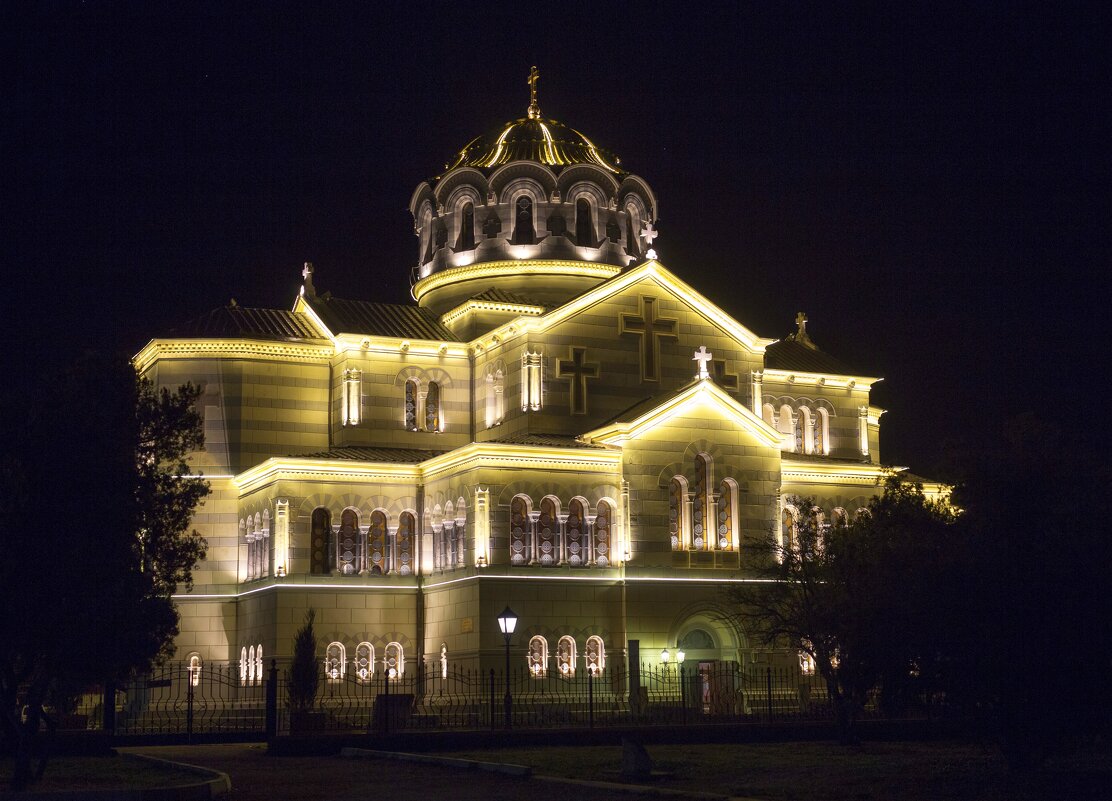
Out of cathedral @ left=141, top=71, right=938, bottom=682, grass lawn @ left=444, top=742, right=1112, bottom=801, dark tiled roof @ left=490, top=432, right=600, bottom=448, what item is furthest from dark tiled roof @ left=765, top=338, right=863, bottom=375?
grass lawn @ left=444, top=742, right=1112, bottom=801

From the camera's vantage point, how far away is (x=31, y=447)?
23.4 m

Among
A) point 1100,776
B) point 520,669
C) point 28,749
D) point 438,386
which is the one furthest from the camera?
point 438,386

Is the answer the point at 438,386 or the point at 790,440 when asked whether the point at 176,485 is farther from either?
the point at 790,440

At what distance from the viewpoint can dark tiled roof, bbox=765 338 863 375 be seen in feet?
177

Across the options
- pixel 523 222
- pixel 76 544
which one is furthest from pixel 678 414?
pixel 76 544

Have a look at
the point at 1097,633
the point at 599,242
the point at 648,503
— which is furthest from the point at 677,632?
the point at 1097,633

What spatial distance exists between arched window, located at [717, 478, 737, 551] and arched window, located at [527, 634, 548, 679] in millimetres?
6305

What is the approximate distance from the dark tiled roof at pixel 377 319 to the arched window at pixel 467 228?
273 centimetres

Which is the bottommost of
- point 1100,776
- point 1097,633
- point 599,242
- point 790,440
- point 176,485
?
point 1100,776

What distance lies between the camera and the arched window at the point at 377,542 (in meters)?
46.0

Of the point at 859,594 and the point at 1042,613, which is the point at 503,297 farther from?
the point at 1042,613

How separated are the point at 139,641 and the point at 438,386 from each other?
26.8 metres

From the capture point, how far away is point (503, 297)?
2007 inches

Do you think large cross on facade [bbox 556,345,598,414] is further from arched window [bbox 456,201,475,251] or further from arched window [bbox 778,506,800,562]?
arched window [bbox 456,201,475,251]
